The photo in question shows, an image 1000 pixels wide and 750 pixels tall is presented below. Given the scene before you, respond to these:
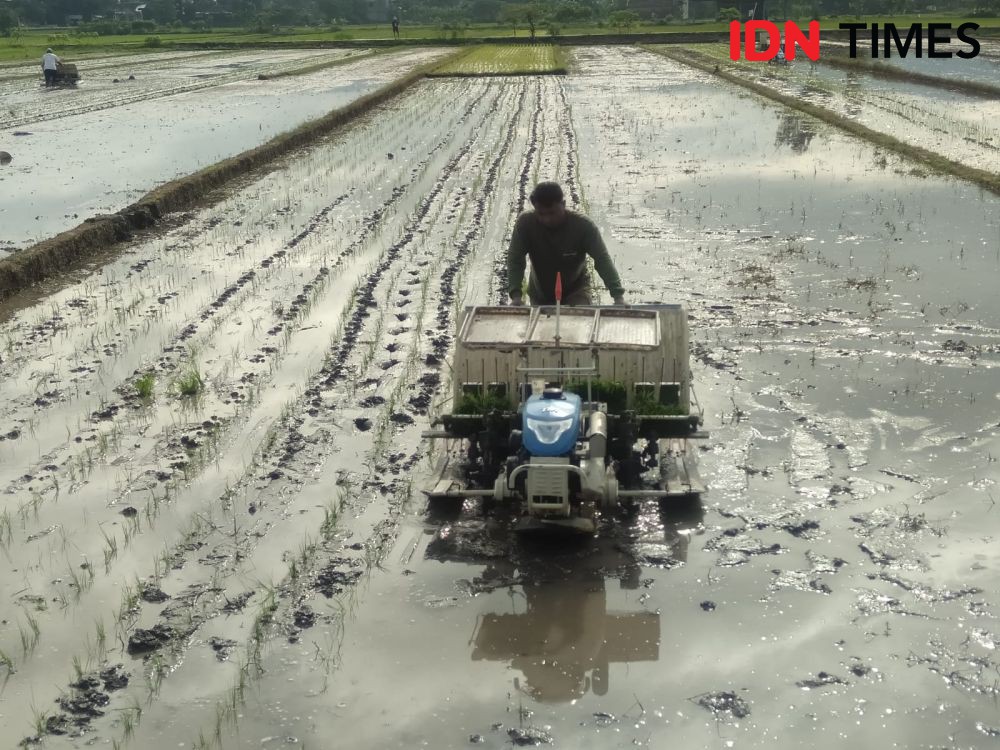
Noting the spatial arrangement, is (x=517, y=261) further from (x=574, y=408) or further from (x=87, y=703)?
(x=87, y=703)

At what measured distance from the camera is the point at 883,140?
17078 mm

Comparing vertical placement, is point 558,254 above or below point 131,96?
below

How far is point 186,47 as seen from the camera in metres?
51.0

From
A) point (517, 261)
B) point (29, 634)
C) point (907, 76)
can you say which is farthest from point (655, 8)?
point (29, 634)

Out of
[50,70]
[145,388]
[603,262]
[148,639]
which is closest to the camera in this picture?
[148,639]

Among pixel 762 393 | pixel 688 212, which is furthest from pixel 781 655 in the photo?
pixel 688 212

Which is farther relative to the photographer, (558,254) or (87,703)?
(558,254)

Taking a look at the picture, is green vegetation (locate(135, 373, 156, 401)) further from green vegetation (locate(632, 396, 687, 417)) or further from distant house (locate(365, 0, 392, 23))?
distant house (locate(365, 0, 392, 23))

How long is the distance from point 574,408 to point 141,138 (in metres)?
16.7

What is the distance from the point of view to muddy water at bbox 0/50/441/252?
13836 millimetres

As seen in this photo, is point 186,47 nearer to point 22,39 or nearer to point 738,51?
point 22,39

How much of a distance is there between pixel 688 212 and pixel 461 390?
290 inches

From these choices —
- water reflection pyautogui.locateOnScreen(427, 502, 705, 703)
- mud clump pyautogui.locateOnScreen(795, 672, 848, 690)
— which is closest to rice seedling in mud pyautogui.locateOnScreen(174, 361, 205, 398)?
water reflection pyautogui.locateOnScreen(427, 502, 705, 703)

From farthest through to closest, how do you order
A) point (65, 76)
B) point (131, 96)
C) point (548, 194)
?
point (65, 76) → point (131, 96) → point (548, 194)
